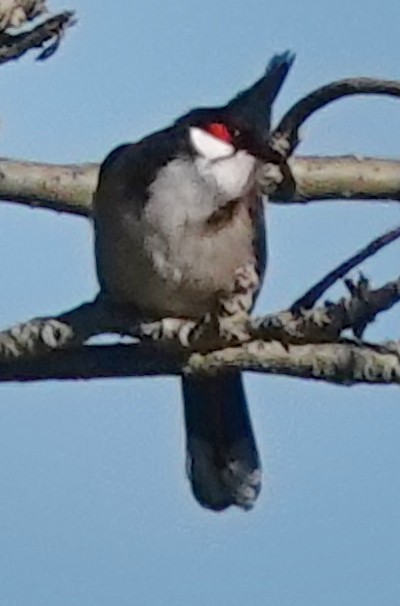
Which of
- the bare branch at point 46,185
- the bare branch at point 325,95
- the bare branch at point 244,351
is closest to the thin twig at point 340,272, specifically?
the bare branch at point 244,351

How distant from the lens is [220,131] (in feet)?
11.4

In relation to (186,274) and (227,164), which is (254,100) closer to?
(227,164)

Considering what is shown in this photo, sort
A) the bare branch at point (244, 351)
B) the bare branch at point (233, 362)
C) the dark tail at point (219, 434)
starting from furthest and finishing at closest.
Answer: the dark tail at point (219, 434) < the bare branch at point (233, 362) < the bare branch at point (244, 351)

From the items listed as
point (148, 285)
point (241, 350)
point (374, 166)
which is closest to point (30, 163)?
point (148, 285)

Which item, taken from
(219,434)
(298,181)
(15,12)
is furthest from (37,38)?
(219,434)

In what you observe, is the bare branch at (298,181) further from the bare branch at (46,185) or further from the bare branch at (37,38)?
the bare branch at (37,38)

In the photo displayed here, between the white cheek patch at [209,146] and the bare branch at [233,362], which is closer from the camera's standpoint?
the bare branch at [233,362]

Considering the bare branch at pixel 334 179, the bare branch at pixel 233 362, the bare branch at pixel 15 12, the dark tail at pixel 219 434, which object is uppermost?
the bare branch at pixel 334 179

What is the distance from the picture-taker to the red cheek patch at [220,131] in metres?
3.47

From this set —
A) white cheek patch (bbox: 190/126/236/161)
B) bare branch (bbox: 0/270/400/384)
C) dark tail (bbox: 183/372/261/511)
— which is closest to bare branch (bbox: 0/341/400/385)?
Result: bare branch (bbox: 0/270/400/384)

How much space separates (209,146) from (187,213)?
0.63ft

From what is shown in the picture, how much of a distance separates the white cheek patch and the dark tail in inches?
22.2

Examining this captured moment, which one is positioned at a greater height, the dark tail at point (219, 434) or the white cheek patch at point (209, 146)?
the white cheek patch at point (209, 146)

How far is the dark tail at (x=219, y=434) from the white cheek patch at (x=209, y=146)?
1.85 feet
